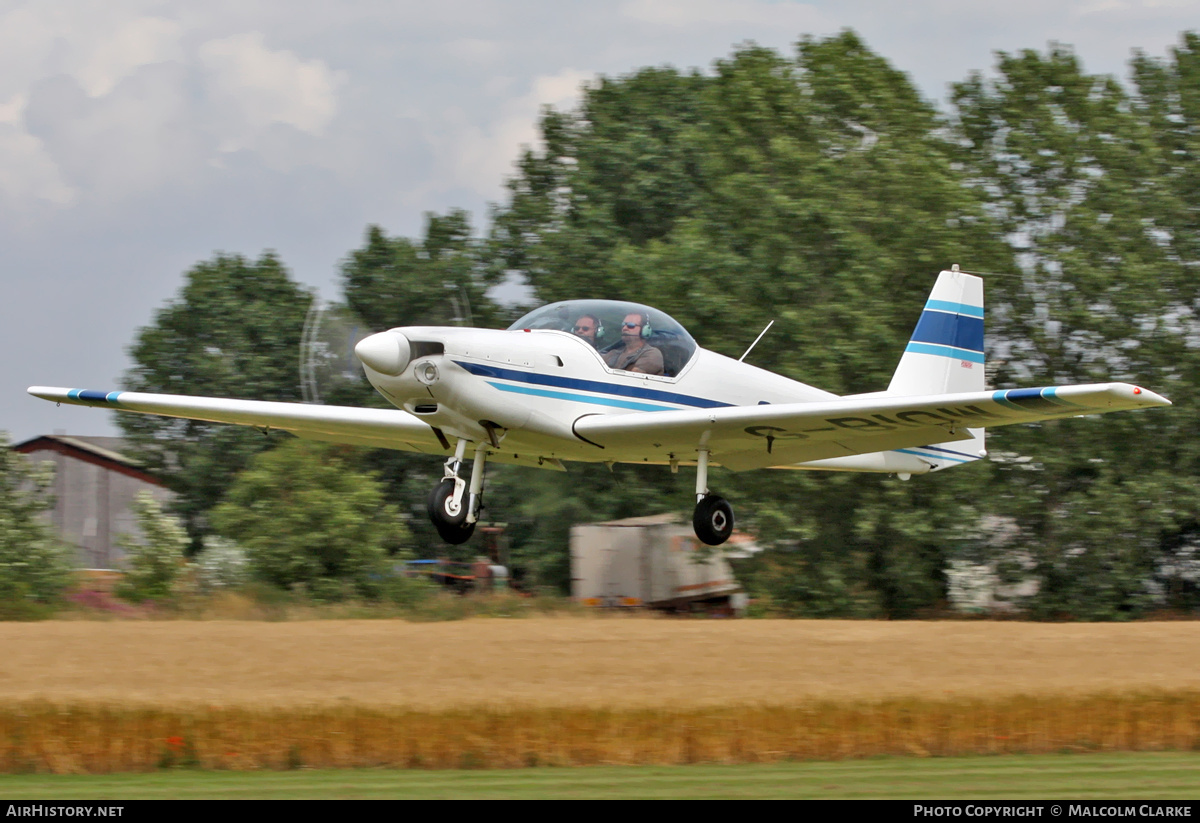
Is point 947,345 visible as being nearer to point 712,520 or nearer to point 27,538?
point 712,520

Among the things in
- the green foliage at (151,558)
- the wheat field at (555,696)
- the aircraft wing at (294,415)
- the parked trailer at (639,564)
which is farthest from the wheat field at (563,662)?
the parked trailer at (639,564)

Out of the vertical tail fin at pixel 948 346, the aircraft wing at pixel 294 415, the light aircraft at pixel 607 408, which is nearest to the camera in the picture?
the light aircraft at pixel 607 408

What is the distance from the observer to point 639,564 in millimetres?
23719

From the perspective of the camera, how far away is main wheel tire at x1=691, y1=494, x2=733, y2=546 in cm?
1197

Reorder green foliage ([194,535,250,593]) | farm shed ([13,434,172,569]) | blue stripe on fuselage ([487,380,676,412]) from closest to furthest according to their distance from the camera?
blue stripe on fuselage ([487,380,676,412])
green foliage ([194,535,250,593])
farm shed ([13,434,172,569])

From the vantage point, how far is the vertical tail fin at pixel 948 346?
14.3 metres

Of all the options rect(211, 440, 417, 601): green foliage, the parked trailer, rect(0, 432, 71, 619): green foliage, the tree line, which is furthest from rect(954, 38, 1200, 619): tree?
rect(0, 432, 71, 619): green foliage

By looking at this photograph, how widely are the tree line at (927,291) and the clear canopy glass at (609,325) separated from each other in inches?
410

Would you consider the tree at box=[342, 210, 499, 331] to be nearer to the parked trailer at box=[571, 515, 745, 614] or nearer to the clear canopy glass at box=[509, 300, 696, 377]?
the parked trailer at box=[571, 515, 745, 614]

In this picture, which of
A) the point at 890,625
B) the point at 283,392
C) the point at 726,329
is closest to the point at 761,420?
the point at 890,625

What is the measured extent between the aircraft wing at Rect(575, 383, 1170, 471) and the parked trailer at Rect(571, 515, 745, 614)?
1119 cm

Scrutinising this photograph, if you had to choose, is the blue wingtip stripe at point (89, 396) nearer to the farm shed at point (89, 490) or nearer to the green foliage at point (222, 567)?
the green foliage at point (222, 567)

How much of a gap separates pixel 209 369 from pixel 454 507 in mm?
25338
